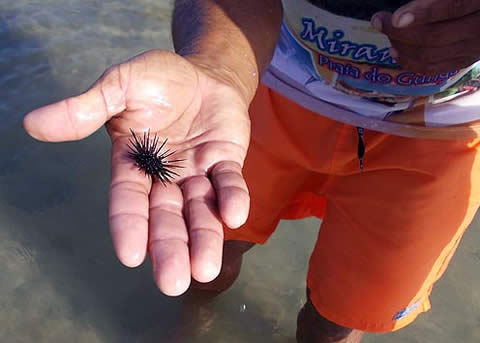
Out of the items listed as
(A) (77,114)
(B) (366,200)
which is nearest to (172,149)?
(A) (77,114)

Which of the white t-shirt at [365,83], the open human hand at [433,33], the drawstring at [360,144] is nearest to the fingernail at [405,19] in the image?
the open human hand at [433,33]

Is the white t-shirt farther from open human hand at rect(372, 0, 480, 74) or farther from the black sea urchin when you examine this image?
the black sea urchin

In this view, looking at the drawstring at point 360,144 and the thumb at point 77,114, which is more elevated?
the thumb at point 77,114

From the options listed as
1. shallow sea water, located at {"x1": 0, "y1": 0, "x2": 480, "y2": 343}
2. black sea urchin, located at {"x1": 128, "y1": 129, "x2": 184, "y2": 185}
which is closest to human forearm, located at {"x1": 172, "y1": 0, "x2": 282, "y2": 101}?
black sea urchin, located at {"x1": 128, "y1": 129, "x2": 184, "y2": 185}

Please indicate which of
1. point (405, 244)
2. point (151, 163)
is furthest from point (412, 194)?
point (151, 163)

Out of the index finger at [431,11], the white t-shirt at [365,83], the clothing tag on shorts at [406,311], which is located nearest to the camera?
the index finger at [431,11]

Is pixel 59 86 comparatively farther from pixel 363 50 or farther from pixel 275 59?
pixel 363 50

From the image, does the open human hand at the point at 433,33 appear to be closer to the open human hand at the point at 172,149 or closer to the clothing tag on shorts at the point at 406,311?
the open human hand at the point at 172,149
